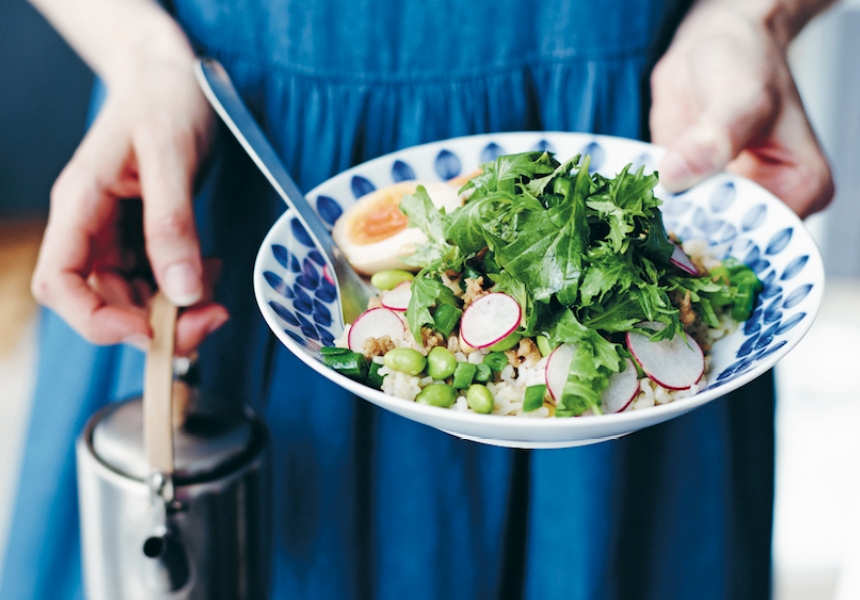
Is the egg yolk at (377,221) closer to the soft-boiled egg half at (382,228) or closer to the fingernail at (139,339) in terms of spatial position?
the soft-boiled egg half at (382,228)

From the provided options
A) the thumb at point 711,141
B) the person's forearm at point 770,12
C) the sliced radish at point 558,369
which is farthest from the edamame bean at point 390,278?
the person's forearm at point 770,12

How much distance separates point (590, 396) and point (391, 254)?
400 millimetres

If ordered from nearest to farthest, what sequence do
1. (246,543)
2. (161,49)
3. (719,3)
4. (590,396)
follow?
(590,396)
(246,543)
(161,49)
(719,3)

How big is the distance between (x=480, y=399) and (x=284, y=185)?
429 mm

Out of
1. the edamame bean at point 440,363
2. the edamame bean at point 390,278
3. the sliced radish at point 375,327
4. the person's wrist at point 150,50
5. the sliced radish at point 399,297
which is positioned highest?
the person's wrist at point 150,50

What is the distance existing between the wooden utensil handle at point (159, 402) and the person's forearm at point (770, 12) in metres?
1.04

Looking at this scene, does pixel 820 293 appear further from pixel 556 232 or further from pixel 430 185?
pixel 430 185

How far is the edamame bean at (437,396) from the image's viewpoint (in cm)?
85

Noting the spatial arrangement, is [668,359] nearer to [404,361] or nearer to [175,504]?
[404,361]

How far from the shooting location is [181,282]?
3.40 feet

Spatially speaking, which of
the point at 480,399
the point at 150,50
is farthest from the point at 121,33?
the point at 480,399

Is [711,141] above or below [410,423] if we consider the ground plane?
above

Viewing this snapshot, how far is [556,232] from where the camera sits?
88cm

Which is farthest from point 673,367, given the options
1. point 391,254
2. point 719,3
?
point 719,3
